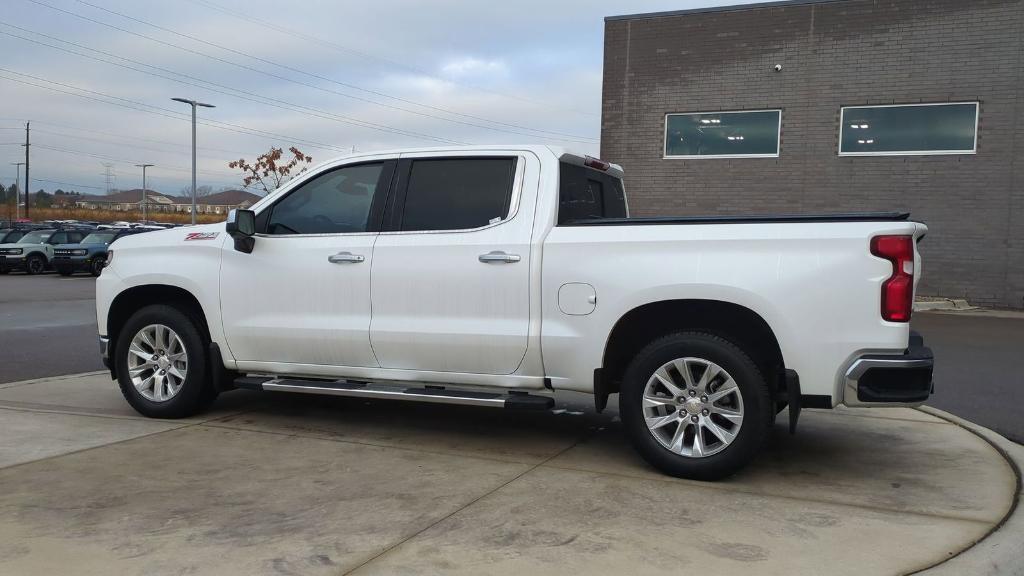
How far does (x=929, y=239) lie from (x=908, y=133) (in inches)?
87.0

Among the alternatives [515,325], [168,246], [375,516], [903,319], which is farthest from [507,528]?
[168,246]

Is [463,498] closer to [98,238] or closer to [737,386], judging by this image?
[737,386]

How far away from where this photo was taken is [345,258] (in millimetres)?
5793

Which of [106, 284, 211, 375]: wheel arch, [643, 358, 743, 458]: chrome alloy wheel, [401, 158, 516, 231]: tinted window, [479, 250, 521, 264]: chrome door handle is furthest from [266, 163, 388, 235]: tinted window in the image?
[643, 358, 743, 458]: chrome alloy wheel

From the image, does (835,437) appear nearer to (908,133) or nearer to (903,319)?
(903,319)

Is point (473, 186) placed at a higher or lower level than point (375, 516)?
higher

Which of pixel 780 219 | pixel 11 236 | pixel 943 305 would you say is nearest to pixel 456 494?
pixel 780 219

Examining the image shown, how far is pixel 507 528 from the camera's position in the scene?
4.07 m

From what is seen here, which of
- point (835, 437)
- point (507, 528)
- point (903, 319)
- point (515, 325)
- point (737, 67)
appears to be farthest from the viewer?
point (737, 67)

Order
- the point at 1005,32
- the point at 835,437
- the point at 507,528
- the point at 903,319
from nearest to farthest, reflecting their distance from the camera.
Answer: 1. the point at 507,528
2. the point at 903,319
3. the point at 835,437
4. the point at 1005,32

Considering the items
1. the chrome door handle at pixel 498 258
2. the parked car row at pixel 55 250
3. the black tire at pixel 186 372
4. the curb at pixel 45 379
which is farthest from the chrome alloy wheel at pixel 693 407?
the parked car row at pixel 55 250

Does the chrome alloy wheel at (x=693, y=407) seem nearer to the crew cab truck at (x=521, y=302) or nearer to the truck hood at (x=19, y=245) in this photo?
the crew cab truck at (x=521, y=302)

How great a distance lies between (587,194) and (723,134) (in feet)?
44.1

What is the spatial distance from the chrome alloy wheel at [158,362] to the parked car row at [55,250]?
23.7 meters
